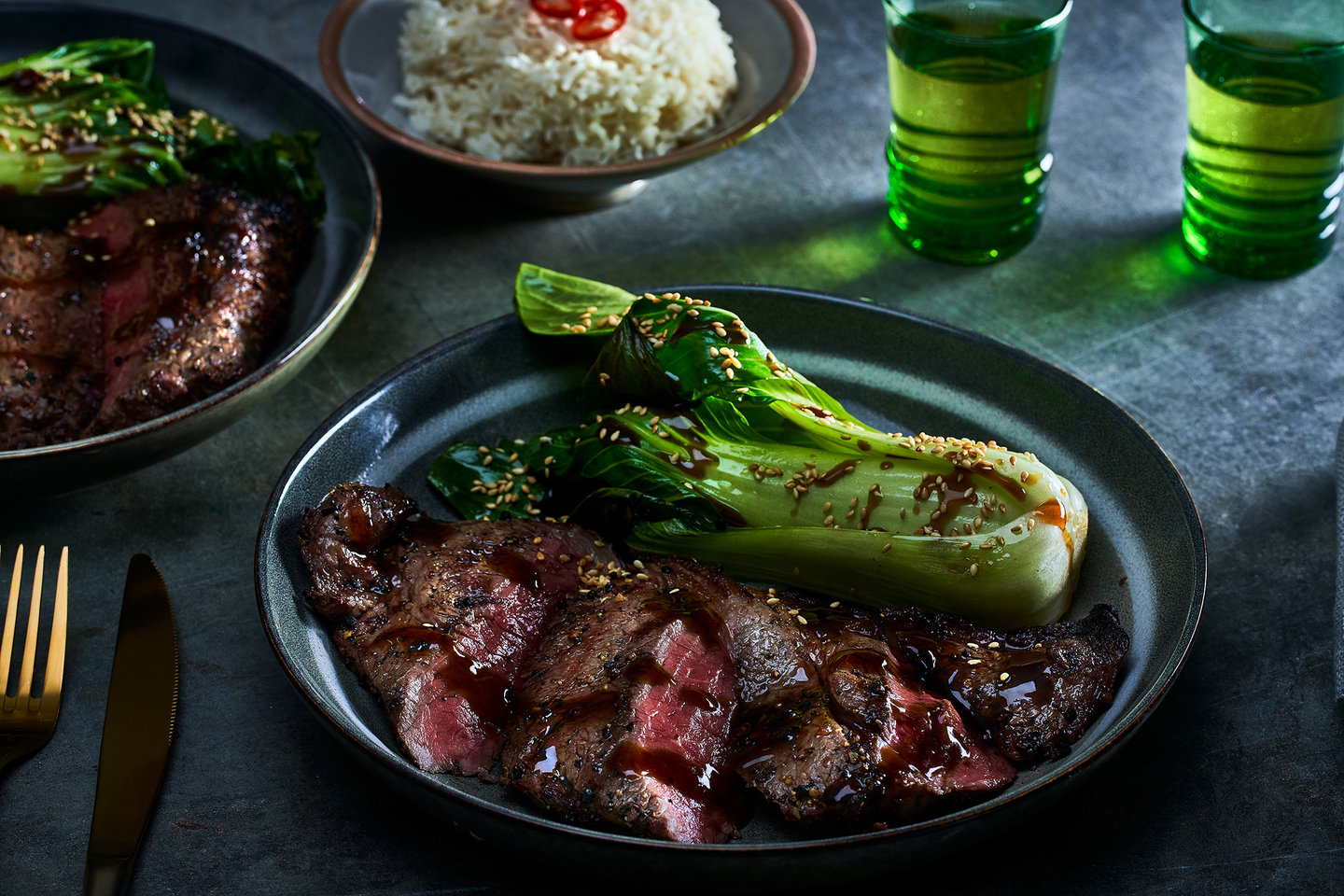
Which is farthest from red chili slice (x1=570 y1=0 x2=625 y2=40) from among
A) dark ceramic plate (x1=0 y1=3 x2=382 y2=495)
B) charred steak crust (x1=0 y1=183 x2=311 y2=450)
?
charred steak crust (x1=0 y1=183 x2=311 y2=450)

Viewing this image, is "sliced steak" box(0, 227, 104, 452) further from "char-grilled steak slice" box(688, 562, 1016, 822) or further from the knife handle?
"char-grilled steak slice" box(688, 562, 1016, 822)

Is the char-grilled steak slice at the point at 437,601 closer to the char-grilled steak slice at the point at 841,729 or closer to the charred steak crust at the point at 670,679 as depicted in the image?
the charred steak crust at the point at 670,679

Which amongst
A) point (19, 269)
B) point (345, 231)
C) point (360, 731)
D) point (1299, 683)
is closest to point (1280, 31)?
point (1299, 683)

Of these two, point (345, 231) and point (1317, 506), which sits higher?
point (345, 231)

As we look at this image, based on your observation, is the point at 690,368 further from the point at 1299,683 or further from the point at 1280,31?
the point at 1280,31

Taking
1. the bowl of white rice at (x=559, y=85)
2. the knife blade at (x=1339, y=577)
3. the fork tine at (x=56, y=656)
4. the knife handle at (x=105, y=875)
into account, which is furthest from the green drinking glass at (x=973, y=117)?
the knife handle at (x=105, y=875)

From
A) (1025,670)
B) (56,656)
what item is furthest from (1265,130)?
(56,656)
